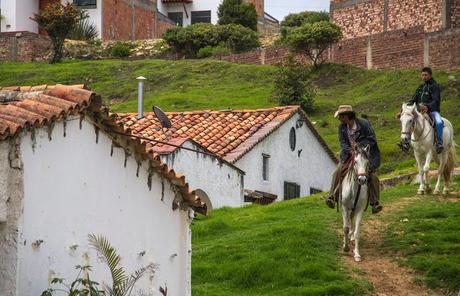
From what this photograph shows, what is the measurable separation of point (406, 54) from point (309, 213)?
1225 inches

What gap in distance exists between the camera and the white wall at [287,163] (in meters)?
37.2

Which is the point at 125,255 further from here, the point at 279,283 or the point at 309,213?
the point at 309,213

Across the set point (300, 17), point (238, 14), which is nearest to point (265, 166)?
point (238, 14)

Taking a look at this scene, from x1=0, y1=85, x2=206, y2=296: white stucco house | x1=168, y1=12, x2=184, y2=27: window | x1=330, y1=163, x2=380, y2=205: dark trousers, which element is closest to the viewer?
x1=0, y1=85, x2=206, y2=296: white stucco house

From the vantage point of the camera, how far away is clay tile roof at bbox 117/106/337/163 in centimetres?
3562

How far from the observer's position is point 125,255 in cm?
1812

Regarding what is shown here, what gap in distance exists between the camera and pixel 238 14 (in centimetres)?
7806

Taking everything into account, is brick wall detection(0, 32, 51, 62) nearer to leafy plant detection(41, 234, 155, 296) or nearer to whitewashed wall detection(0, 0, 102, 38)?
whitewashed wall detection(0, 0, 102, 38)

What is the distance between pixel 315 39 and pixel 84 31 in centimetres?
1744

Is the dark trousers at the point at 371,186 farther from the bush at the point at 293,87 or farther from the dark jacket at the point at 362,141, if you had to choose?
the bush at the point at 293,87

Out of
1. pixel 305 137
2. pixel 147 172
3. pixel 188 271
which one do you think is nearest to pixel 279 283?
pixel 188 271

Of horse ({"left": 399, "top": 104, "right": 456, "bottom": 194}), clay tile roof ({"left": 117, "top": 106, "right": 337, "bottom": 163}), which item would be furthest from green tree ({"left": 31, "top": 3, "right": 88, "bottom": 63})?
horse ({"left": 399, "top": 104, "right": 456, "bottom": 194})

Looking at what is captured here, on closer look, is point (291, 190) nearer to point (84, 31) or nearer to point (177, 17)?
point (84, 31)

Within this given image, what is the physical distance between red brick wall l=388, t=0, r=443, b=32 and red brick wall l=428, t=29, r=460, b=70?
9.59 feet
